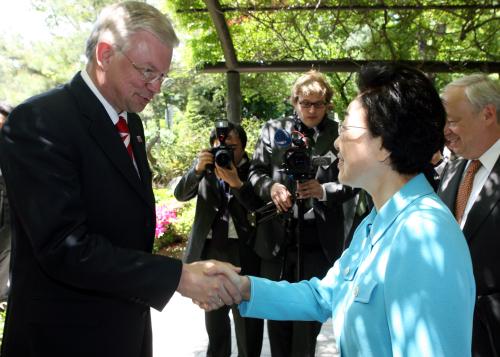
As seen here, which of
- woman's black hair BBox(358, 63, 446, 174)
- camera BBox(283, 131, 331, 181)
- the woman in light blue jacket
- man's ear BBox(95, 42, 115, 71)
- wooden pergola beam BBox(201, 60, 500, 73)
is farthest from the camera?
wooden pergola beam BBox(201, 60, 500, 73)

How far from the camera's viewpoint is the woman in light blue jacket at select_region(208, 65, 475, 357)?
1.54 metres

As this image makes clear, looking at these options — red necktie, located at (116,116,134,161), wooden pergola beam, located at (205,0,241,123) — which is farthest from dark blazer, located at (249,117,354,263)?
wooden pergola beam, located at (205,0,241,123)

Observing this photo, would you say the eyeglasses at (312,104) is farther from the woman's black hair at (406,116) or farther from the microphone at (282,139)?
the woman's black hair at (406,116)

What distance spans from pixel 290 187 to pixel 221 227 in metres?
0.81

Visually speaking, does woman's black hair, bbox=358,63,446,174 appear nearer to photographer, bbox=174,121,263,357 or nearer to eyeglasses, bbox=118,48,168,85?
eyeglasses, bbox=118,48,168,85

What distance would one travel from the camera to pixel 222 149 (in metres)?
4.10

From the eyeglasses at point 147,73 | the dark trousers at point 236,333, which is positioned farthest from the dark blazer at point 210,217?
the eyeglasses at point 147,73

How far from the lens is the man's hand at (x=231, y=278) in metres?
2.40

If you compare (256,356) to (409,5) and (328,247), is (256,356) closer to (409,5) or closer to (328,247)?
(328,247)

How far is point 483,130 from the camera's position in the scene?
3031 mm

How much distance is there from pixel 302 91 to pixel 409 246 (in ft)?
8.55

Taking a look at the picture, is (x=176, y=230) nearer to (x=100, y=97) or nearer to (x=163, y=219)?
(x=163, y=219)

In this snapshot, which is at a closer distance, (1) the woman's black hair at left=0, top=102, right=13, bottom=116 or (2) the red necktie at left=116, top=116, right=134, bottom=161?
(2) the red necktie at left=116, top=116, right=134, bottom=161

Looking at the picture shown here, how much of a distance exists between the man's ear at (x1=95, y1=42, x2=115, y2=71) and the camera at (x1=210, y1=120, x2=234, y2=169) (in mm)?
1864
